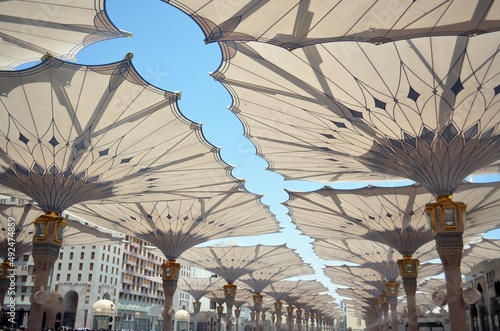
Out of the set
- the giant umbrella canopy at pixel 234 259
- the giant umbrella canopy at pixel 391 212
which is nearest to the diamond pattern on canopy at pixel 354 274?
the giant umbrella canopy at pixel 234 259

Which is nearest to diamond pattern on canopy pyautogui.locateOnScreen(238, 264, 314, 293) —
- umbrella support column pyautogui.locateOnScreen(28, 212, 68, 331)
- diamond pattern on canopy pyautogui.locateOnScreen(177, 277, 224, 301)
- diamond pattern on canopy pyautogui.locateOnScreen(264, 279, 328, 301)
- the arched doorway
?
diamond pattern on canopy pyautogui.locateOnScreen(177, 277, 224, 301)

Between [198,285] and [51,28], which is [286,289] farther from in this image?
[51,28]

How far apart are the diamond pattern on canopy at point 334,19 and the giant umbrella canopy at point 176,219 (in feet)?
55.2

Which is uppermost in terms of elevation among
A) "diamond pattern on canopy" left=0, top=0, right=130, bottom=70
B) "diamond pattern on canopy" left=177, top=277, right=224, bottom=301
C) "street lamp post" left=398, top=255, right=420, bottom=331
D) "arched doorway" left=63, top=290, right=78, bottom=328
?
"diamond pattern on canopy" left=0, top=0, right=130, bottom=70

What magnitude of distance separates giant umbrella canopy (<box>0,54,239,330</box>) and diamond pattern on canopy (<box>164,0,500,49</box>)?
4896 mm

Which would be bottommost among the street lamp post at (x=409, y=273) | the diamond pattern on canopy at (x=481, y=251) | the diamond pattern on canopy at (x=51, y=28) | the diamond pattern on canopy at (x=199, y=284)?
the street lamp post at (x=409, y=273)

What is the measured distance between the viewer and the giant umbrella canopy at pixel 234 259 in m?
42.3

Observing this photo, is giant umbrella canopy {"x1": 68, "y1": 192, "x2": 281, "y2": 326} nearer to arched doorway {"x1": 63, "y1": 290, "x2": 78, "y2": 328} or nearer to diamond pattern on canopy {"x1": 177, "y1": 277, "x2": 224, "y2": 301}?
diamond pattern on canopy {"x1": 177, "y1": 277, "x2": 224, "y2": 301}

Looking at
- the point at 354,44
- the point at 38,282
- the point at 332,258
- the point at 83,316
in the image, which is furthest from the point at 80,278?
the point at 354,44

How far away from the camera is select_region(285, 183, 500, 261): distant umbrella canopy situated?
2325cm

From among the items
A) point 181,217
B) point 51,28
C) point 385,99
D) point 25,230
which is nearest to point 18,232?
point 25,230

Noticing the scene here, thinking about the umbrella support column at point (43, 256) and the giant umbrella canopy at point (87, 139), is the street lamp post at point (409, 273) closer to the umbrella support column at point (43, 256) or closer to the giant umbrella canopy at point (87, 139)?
the giant umbrella canopy at point (87, 139)

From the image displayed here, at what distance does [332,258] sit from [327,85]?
32.0m

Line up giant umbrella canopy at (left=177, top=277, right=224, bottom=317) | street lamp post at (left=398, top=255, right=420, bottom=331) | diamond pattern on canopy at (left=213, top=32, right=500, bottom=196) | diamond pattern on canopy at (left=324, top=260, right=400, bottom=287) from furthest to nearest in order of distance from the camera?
giant umbrella canopy at (left=177, top=277, right=224, bottom=317), diamond pattern on canopy at (left=324, top=260, right=400, bottom=287), street lamp post at (left=398, top=255, right=420, bottom=331), diamond pattern on canopy at (left=213, top=32, right=500, bottom=196)
